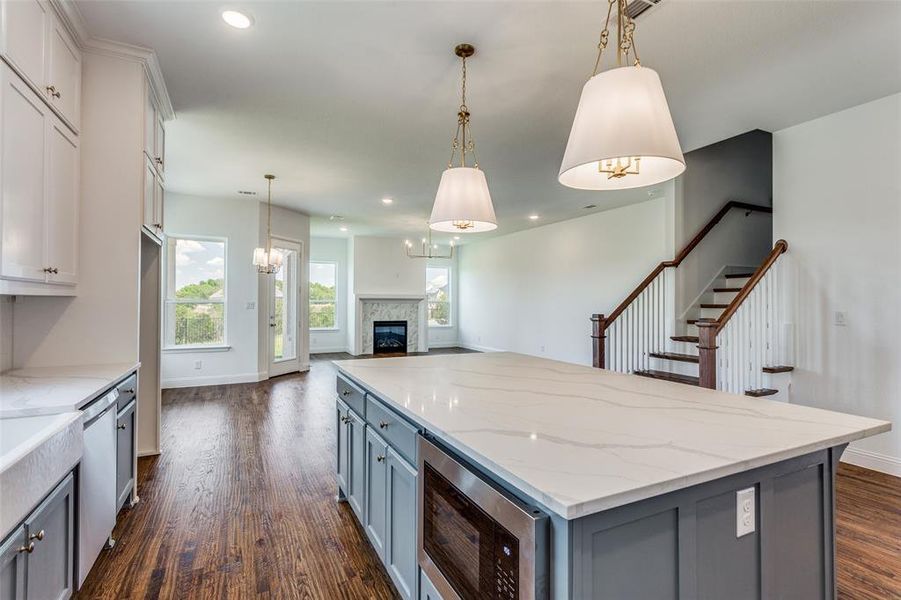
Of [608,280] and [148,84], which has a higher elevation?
[148,84]

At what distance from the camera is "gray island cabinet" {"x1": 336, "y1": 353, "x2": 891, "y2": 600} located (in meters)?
0.97

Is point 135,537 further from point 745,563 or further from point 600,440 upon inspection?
point 745,563

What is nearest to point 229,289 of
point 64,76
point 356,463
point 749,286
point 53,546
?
point 64,76

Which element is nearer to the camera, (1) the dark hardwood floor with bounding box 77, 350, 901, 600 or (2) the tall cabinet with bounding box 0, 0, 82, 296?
(2) the tall cabinet with bounding box 0, 0, 82, 296

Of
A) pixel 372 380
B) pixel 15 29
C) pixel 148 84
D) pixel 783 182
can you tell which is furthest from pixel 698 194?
pixel 15 29

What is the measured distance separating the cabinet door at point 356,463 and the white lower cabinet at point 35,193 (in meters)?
1.66

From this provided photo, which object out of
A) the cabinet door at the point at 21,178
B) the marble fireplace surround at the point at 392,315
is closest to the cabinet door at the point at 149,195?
the cabinet door at the point at 21,178

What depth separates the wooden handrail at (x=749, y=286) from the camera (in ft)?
11.6

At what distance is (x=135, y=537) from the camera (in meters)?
2.38

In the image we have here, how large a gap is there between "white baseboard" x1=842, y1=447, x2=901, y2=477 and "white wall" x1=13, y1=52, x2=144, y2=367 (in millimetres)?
5165

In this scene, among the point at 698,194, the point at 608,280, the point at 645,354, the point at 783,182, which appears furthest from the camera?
the point at 608,280

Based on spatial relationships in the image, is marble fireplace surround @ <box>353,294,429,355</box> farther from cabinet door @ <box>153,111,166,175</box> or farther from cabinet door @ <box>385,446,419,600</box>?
cabinet door @ <box>385,446,419,600</box>

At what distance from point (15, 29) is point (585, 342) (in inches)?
269

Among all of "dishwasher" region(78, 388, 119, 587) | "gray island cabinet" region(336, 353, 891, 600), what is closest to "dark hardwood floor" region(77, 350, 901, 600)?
"dishwasher" region(78, 388, 119, 587)
